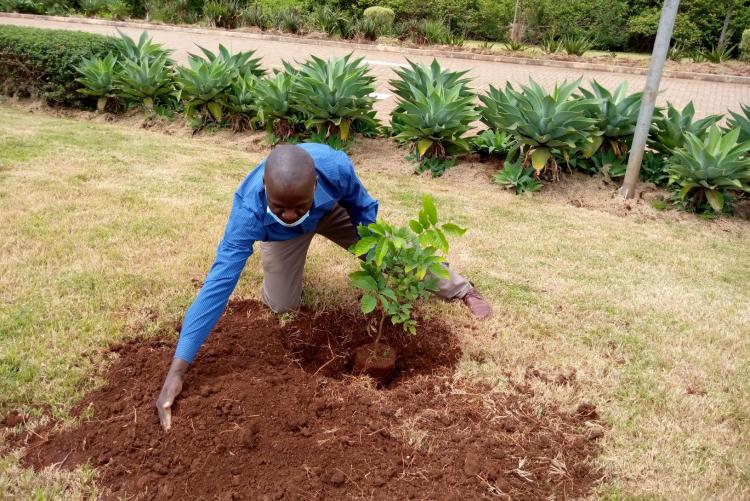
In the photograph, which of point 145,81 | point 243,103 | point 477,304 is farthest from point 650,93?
point 145,81

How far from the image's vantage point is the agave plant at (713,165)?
545 cm

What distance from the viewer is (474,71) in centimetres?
1342

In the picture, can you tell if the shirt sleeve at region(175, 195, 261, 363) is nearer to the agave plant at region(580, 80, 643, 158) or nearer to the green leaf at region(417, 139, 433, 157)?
the green leaf at region(417, 139, 433, 157)

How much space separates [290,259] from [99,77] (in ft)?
18.8

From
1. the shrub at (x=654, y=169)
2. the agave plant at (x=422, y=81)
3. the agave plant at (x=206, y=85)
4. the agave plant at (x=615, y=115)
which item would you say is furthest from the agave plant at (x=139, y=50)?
the shrub at (x=654, y=169)

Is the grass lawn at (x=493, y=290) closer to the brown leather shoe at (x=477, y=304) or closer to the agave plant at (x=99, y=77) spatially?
the brown leather shoe at (x=477, y=304)

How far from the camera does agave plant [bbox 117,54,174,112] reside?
25.6 feet

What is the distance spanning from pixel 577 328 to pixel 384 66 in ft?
34.6

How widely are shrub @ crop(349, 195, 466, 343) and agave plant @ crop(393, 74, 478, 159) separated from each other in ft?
10.8

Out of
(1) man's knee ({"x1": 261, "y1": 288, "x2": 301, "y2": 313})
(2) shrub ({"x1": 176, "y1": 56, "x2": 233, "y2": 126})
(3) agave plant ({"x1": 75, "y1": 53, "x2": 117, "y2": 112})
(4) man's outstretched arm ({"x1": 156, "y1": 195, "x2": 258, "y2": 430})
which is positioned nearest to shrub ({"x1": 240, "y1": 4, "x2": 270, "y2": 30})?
(3) agave plant ({"x1": 75, "y1": 53, "x2": 117, "y2": 112})

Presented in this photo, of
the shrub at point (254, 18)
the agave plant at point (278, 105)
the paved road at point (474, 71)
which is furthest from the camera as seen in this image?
the shrub at point (254, 18)

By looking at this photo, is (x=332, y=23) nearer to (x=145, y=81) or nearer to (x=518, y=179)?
(x=145, y=81)

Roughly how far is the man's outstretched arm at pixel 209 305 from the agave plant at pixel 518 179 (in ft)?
13.0

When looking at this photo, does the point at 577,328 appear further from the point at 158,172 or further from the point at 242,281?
the point at 158,172
